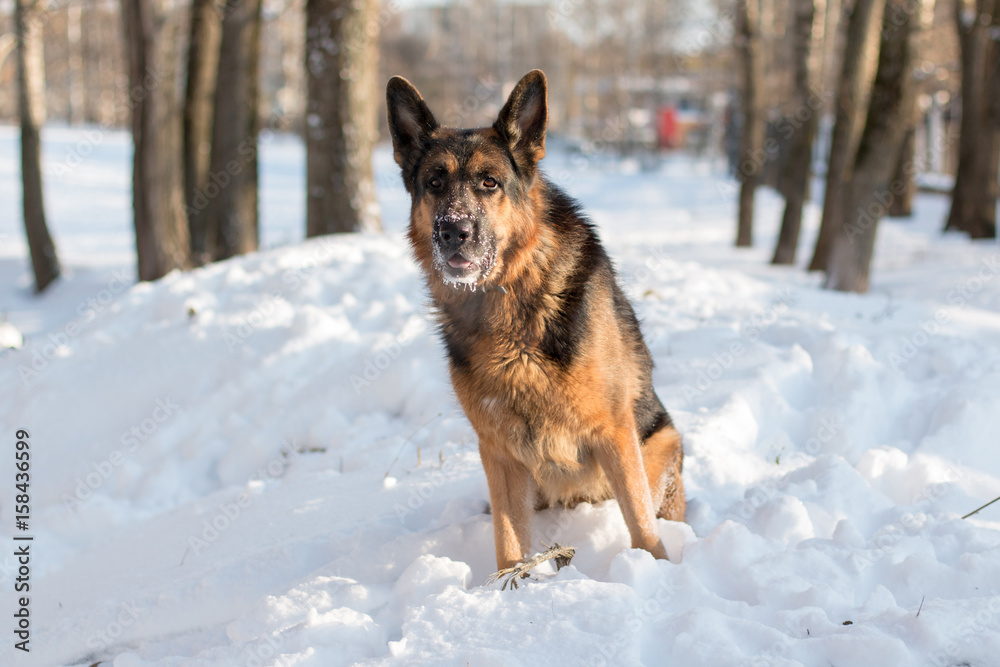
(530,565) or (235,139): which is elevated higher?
(235,139)

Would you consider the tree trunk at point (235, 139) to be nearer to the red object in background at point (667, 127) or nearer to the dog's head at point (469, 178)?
the dog's head at point (469, 178)

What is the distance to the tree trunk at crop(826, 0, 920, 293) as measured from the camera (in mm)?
7957

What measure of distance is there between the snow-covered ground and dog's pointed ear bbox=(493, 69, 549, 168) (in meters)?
1.71

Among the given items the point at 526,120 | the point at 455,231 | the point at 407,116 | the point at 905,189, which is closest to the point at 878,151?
the point at 526,120

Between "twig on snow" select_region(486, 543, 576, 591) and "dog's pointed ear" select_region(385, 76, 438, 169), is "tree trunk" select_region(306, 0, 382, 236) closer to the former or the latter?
"dog's pointed ear" select_region(385, 76, 438, 169)

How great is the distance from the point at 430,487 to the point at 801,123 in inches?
479

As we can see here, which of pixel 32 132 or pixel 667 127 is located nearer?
pixel 32 132

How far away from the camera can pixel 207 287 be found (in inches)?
272

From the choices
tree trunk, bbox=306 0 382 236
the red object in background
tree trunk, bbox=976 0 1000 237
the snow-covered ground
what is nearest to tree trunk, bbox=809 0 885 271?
the snow-covered ground

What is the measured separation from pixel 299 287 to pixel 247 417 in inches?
64.8

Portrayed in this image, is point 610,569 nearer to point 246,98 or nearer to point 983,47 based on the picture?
point 246,98

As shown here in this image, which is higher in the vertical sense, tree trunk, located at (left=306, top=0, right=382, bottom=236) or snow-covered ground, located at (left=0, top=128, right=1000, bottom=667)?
tree trunk, located at (left=306, top=0, right=382, bottom=236)

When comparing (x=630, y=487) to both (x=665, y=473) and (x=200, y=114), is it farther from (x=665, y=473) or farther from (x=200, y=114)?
(x=200, y=114)

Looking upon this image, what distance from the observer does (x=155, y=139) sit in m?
9.18
